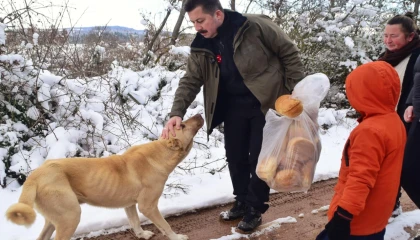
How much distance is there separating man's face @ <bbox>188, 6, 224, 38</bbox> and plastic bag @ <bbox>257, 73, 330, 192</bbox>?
911mm

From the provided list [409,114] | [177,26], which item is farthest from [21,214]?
[177,26]

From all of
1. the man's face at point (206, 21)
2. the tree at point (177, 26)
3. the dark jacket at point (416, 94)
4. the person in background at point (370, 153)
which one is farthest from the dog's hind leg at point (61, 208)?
the tree at point (177, 26)

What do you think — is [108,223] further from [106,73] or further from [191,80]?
[106,73]

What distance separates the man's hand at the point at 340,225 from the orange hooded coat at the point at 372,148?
0.14ft

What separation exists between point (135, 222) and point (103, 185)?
67 centimetres

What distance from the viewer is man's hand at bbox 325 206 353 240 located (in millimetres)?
2236

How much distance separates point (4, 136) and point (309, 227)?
13.2ft

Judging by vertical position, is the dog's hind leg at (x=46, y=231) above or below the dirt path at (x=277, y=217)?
above

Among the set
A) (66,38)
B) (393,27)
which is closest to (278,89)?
(393,27)

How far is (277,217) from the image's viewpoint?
4.25m

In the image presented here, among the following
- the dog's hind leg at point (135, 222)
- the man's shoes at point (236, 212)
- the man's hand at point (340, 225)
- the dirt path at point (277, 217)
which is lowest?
the dirt path at point (277, 217)

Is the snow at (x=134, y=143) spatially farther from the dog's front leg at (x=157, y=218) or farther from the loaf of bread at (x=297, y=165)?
the loaf of bread at (x=297, y=165)

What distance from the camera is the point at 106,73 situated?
23.8 feet

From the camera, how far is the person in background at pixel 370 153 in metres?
2.21
